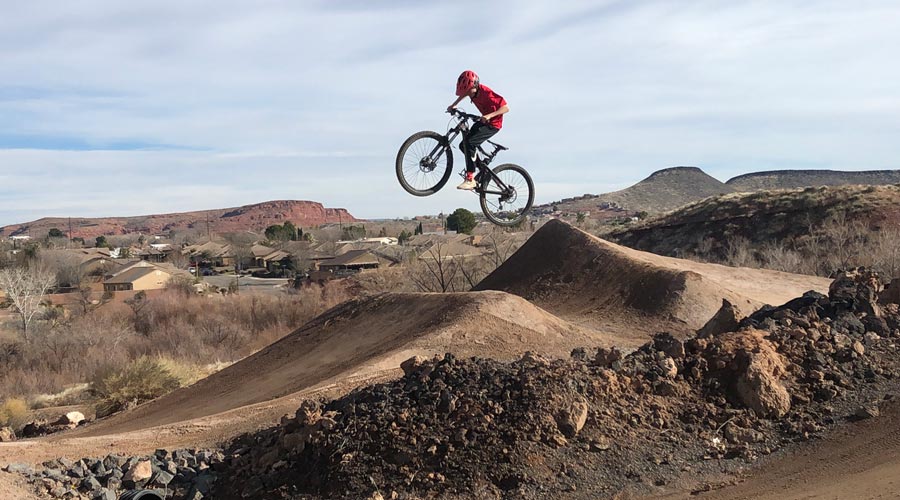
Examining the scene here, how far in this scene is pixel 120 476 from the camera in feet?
31.3

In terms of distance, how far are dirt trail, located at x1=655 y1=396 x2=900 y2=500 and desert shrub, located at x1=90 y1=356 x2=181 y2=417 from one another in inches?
734

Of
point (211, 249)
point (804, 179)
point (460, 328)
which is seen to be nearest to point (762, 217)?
point (460, 328)

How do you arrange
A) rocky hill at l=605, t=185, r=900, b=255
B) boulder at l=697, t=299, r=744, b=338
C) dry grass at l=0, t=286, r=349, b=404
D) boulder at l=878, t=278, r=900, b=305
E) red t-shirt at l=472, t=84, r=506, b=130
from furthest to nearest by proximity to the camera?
rocky hill at l=605, t=185, r=900, b=255 → dry grass at l=0, t=286, r=349, b=404 → boulder at l=878, t=278, r=900, b=305 → boulder at l=697, t=299, r=744, b=338 → red t-shirt at l=472, t=84, r=506, b=130

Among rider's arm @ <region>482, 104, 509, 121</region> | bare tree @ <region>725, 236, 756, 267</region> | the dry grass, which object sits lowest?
the dry grass

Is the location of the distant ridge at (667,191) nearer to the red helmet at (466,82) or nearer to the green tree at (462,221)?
the green tree at (462,221)

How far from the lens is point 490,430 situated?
30.7 ft

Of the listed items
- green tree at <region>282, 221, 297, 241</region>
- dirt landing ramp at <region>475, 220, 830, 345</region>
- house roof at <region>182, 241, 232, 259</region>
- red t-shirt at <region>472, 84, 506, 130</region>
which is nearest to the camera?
red t-shirt at <region>472, 84, 506, 130</region>

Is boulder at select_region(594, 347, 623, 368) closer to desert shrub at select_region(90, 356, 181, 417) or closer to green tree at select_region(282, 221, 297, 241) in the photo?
desert shrub at select_region(90, 356, 181, 417)

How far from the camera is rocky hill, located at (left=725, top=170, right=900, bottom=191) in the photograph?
95.4 meters

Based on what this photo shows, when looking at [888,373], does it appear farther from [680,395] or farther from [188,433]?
[188,433]

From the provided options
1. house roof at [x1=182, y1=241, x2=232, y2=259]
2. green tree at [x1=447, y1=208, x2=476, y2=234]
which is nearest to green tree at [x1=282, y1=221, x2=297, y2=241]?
house roof at [x1=182, y1=241, x2=232, y2=259]

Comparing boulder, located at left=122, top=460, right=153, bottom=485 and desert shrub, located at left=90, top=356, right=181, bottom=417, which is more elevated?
boulder, located at left=122, top=460, right=153, bottom=485

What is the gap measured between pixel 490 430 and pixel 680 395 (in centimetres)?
286

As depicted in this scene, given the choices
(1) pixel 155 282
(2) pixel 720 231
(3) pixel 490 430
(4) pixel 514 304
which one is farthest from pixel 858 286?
(1) pixel 155 282
